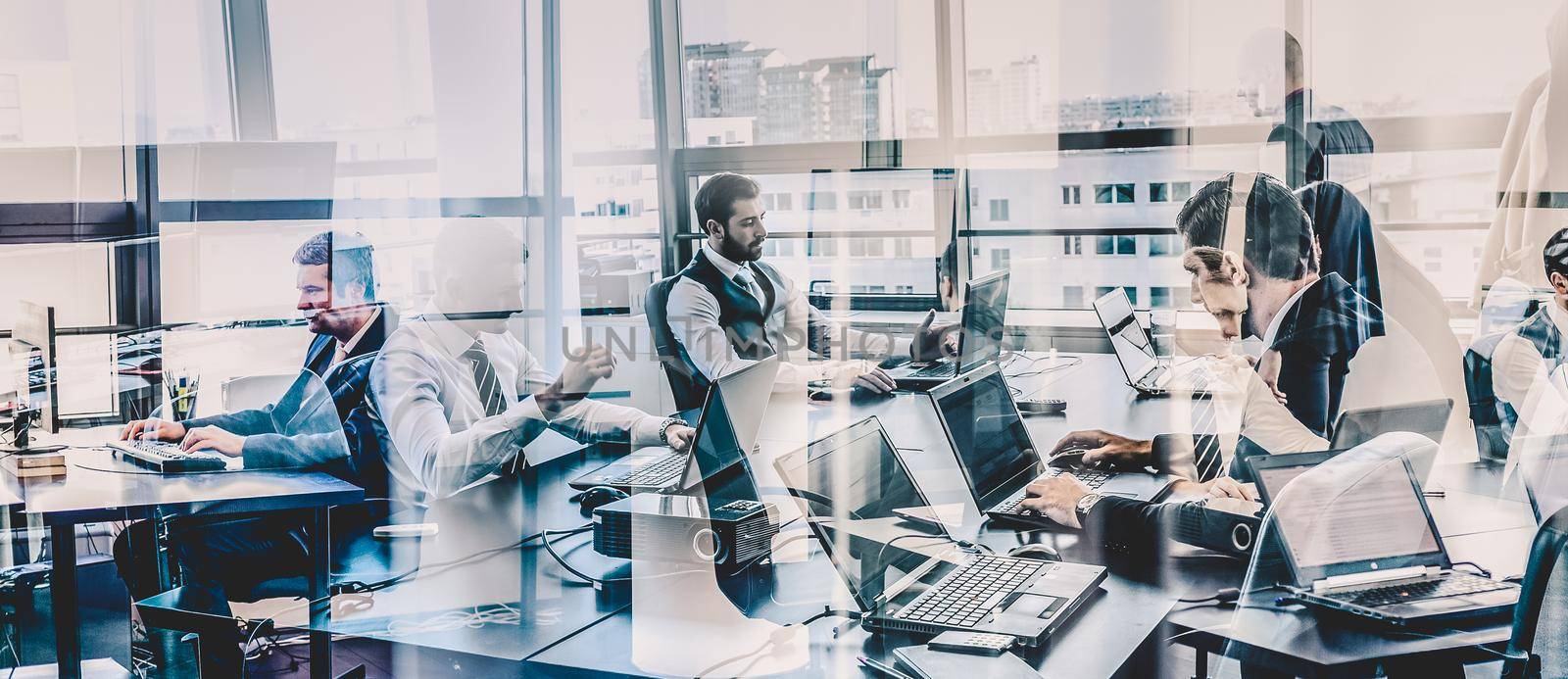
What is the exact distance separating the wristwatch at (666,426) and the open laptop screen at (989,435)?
741 mm

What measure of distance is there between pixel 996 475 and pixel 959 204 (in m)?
1.27

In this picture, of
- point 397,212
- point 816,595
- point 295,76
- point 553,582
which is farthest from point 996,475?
point 295,76

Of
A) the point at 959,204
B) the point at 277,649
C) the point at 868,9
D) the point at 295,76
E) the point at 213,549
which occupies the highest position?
the point at 868,9

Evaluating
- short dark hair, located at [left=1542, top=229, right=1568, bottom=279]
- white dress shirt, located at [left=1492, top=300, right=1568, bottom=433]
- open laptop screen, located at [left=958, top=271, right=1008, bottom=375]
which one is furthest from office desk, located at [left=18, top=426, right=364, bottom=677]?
short dark hair, located at [left=1542, top=229, right=1568, bottom=279]

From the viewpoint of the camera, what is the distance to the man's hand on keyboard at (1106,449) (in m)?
1.86

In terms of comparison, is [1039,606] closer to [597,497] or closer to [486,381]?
[597,497]

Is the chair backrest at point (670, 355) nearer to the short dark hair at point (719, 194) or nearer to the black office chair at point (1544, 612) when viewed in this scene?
the short dark hair at point (719, 194)

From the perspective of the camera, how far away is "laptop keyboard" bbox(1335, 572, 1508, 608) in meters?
1.20

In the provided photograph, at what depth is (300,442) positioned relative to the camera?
90.2 inches

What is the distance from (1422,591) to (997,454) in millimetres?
608

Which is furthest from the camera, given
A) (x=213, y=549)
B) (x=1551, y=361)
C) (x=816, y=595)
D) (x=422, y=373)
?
(x=422, y=373)

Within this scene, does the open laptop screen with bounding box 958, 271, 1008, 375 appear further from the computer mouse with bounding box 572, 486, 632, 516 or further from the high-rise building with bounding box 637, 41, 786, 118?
the computer mouse with bounding box 572, 486, 632, 516

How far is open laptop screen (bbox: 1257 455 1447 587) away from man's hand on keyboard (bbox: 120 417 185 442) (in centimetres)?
218

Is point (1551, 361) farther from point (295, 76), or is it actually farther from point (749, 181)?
point (295, 76)
